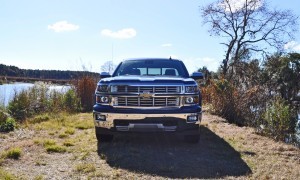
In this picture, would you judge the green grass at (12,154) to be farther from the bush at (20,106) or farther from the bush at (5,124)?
the bush at (20,106)

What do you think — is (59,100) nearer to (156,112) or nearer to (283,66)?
(156,112)

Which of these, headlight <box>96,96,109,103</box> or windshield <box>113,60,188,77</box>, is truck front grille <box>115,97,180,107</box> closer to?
headlight <box>96,96,109,103</box>

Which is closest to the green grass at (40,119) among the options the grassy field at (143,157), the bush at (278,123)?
the grassy field at (143,157)

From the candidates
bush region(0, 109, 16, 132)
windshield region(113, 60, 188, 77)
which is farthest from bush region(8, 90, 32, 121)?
windshield region(113, 60, 188, 77)

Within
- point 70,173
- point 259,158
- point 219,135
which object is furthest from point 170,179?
point 219,135

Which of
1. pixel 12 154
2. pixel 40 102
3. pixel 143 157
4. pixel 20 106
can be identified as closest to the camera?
pixel 12 154

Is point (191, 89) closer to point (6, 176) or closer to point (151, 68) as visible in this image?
point (151, 68)

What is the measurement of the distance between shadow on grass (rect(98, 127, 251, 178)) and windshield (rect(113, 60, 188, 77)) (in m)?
1.39

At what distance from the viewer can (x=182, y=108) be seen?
5.56m

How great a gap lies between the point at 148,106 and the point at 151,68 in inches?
75.6

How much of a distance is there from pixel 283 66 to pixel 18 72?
21935 mm

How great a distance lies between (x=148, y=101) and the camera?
5.54 metres

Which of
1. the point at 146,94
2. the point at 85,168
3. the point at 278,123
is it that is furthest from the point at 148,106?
the point at 278,123

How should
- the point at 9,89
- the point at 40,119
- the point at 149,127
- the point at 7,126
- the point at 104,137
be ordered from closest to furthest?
the point at 149,127
the point at 104,137
the point at 7,126
the point at 40,119
the point at 9,89
